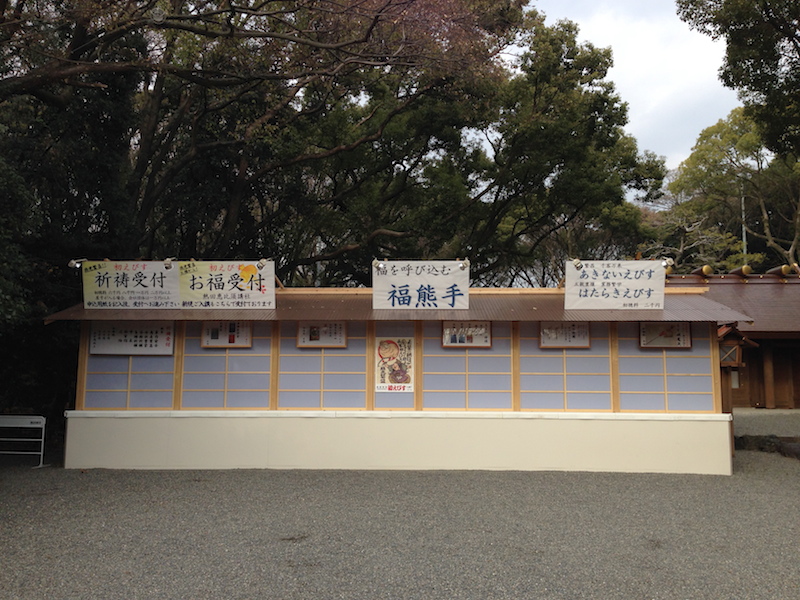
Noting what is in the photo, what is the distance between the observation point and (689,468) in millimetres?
8312

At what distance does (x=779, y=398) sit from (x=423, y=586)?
14.6 m

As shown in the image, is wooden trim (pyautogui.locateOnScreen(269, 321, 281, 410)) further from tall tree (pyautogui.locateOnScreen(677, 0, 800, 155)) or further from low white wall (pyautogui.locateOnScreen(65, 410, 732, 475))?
tall tree (pyautogui.locateOnScreen(677, 0, 800, 155))

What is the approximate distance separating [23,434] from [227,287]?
15.4ft

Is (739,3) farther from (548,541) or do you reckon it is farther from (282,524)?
(282,524)

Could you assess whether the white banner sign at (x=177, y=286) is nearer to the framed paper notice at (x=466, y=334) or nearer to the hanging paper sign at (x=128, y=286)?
the hanging paper sign at (x=128, y=286)

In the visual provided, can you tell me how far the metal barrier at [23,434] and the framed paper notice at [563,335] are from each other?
710 cm

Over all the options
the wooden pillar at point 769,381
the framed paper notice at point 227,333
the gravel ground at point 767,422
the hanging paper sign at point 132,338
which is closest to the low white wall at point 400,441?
the hanging paper sign at point 132,338

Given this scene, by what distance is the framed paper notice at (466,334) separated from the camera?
8633 millimetres

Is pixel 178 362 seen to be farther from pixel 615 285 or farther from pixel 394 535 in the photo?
pixel 615 285

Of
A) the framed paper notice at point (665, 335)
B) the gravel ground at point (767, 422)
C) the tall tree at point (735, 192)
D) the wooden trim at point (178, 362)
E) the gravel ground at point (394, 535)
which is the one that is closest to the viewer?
the gravel ground at point (394, 535)

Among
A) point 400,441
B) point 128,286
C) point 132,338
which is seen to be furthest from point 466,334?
point 128,286

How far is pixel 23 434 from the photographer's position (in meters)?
10.3

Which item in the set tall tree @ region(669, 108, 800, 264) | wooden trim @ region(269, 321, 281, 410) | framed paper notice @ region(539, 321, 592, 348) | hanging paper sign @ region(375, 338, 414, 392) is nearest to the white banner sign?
wooden trim @ region(269, 321, 281, 410)

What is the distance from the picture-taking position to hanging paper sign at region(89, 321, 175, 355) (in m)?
8.72
